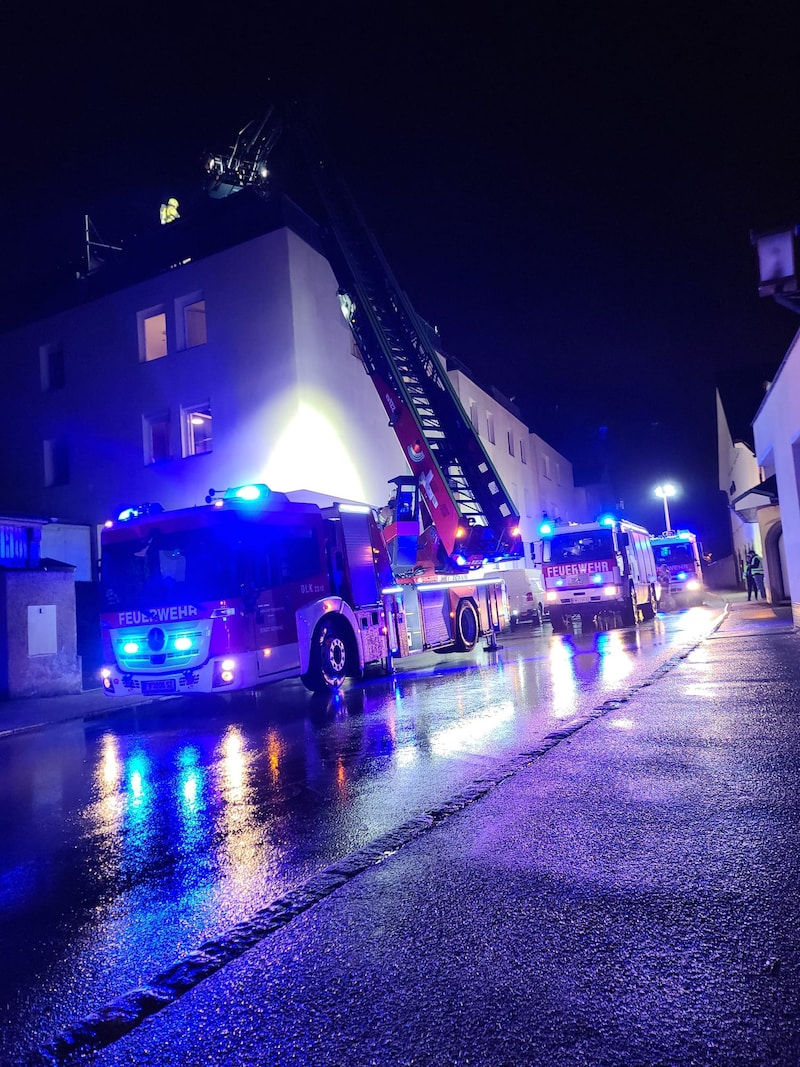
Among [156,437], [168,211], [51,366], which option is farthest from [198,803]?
[51,366]

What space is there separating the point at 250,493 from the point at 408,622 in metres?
4.40

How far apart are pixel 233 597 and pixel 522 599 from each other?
54.6ft

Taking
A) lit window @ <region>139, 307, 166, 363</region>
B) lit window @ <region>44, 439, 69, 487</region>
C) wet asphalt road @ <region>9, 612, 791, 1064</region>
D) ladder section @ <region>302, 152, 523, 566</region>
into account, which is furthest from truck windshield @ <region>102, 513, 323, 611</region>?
lit window @ <region>44, 439, 69, 487</region>

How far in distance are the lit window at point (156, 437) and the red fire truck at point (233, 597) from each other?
38.4 ft

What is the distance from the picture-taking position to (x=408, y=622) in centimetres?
1408

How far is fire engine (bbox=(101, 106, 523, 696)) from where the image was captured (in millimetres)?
10227

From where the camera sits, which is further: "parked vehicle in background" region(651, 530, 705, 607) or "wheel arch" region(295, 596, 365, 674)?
"parked vehicle in background" region(651, 530, 705, 607)

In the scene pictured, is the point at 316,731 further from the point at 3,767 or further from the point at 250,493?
the point at 250,493

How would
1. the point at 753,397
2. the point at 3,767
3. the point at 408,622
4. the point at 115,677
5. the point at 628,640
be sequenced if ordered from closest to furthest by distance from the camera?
the point at 3,767, the point at 115,677, the point at 408,622, the point at 628,640, the point at 753,397

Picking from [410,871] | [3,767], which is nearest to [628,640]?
[3,767]

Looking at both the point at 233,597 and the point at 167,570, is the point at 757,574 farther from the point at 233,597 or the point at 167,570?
the point at 167,570

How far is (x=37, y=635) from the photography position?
46.2ft

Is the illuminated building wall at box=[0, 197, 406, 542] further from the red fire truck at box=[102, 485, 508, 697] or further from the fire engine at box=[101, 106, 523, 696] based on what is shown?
the red fire truck at box=[102, 485, 508, 697]

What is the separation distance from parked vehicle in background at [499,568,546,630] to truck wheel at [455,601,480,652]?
7692mm
